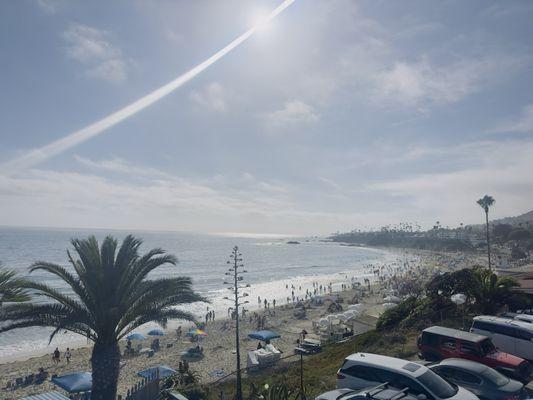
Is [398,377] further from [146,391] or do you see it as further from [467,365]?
[146,391]

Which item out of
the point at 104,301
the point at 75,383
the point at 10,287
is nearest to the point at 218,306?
the point at 75,383

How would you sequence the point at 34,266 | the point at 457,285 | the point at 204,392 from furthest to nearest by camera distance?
the point at 457,285 → the point at 204,392 → the point at 34,266

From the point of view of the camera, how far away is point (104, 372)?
11531mm

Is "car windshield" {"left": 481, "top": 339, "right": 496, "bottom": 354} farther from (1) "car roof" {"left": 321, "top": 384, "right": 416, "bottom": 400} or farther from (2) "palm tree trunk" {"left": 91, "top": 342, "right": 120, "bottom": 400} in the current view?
(2) "palm tree trunk" {"left": 91, "top": 342, "right": 120, "bottom": 400}

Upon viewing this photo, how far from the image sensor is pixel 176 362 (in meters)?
30.4

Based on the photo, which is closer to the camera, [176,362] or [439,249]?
[176,362]

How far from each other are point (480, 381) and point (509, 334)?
5.15 metres

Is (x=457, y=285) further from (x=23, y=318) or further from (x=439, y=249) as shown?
(x=439, y=249)

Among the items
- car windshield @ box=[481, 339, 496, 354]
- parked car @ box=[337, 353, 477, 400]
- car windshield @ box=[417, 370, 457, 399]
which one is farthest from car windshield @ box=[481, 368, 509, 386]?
car windshield @ box=[481, 339, 496, 354]

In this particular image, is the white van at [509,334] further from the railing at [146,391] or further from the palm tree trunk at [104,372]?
the palm tree trunk at [104,372]

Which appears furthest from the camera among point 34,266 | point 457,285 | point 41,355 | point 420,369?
point 41,355

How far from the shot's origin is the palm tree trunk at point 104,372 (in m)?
11.5

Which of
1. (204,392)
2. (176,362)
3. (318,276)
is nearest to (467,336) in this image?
(204,392)

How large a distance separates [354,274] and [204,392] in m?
88.6
